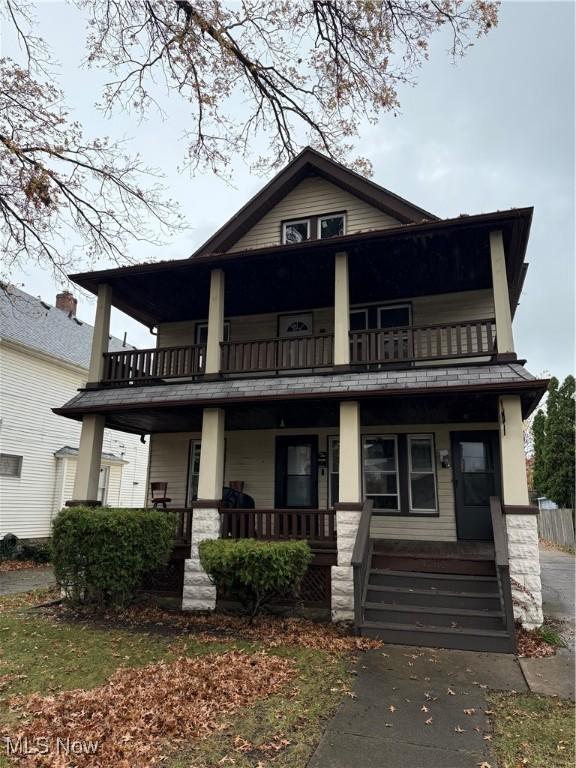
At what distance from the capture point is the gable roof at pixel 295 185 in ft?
36.0

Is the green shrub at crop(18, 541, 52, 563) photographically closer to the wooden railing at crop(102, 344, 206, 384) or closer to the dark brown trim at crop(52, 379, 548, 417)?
the dark brown trim at crop(52, 379, 548, 417)

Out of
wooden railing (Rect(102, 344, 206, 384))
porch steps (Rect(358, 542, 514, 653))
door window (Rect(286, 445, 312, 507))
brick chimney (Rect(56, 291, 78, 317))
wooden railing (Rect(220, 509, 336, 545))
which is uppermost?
brick chimney (Rect(56, 291, 78, 317))

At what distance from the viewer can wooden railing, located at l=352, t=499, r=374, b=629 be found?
7230 millimetres

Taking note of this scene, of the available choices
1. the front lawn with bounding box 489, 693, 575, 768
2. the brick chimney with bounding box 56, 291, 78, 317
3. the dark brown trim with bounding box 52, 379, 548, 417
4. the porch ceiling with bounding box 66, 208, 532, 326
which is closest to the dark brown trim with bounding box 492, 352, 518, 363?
the dark brown trim with bounding box 52, 379, 548, 417

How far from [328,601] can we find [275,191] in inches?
362

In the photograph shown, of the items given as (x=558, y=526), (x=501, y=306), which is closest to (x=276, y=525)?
(x=501, y=306)

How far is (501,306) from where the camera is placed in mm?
8344

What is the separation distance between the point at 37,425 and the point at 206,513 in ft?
35.1

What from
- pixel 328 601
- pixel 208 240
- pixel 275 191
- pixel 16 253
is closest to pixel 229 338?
pixel 208 240

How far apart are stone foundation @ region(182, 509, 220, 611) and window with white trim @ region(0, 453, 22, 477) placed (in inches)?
380

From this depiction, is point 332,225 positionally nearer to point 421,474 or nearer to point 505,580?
point 421,474

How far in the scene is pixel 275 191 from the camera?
11.9m

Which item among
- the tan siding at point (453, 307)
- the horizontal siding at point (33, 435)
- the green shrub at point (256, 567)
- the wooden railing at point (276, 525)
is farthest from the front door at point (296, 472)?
the horizontal siding at point (33, 435)

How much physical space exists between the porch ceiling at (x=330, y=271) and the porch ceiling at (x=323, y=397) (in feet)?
7.93
